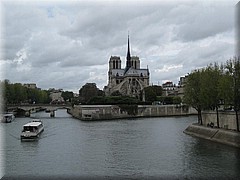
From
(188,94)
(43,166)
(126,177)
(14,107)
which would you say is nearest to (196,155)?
(126,177)

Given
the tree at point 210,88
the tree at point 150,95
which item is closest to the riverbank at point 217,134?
the tree at point 210,88

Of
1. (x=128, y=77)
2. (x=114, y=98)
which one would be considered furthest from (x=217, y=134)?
(x=128, y=77)

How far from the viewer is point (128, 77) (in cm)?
8912

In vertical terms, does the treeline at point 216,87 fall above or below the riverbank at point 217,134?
above

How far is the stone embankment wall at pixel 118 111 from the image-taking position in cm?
4656

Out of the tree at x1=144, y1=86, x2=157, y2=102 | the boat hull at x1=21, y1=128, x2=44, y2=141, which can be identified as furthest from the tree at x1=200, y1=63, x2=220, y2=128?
the tree at x1=144, y1=86, x2=157, y2=102

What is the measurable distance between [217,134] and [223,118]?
7.70 feet

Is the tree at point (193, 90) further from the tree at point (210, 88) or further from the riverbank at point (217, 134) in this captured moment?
the tree at point (210, 88)

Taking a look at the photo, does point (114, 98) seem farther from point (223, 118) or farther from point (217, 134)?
point (217, 134)

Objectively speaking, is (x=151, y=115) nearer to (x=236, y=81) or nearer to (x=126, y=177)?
(x=236, y=81)

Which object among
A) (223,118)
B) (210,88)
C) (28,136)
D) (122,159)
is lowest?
(122,159)

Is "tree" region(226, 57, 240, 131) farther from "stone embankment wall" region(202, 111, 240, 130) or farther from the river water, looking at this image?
the river water

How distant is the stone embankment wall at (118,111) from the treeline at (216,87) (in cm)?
2129

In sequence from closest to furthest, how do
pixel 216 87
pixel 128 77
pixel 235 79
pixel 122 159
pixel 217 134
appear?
1. pixel 122 159
2. pixel 235 79
3. pixel 217 134
4. pixel 216 87
5. pixel 128 77
